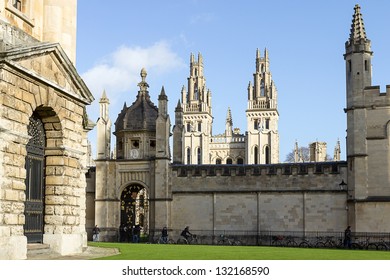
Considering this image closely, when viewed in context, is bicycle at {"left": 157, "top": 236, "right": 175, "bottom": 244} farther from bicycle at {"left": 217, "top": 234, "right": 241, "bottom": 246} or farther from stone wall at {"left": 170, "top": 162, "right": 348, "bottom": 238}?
bicycle at {"left": 217, "top": 234, "right": 241, "bottom": 246}

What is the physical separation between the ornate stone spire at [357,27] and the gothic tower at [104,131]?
1417cm

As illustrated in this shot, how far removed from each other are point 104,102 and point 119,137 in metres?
2.20

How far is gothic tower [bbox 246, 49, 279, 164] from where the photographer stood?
11031cm

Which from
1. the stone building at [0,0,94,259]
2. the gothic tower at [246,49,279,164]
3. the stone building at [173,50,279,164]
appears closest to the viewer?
the stone building at [0,0,94,259]

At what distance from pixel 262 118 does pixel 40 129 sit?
95.5 m

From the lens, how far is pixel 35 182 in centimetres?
1783

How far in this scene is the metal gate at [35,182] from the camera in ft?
57.2

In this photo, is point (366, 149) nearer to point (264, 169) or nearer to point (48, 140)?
point (264, 169)

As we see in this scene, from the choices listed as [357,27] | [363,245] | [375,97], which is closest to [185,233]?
[363,245]

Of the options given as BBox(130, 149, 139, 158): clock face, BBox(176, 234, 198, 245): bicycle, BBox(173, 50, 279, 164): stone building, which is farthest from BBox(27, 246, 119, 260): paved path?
BBox(173, 50, 279, 164): stone building

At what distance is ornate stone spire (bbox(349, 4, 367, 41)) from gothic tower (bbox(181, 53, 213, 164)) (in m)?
77.8

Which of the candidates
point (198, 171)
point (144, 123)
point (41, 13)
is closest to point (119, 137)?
point (144, 123)

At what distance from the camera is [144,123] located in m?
38.8

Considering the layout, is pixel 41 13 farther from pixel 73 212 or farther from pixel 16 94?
pixel 73 212
